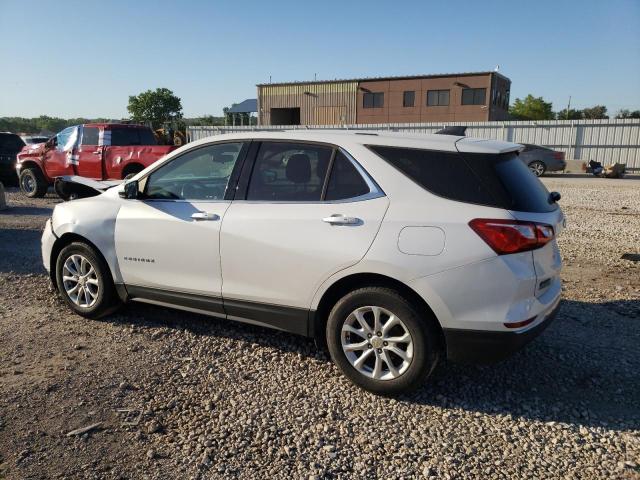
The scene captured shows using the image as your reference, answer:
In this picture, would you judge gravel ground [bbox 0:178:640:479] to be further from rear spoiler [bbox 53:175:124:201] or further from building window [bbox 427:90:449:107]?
building window [bbox 427:90:449:107]

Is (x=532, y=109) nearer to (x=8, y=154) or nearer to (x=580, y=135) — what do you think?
(x=580, y=135)

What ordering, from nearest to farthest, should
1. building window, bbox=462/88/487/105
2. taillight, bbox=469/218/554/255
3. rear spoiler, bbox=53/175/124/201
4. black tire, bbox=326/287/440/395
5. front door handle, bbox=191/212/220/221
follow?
1. taillight, bbox=469/218/554/255
2. black tire, bbox=326/287/440/395
3. front door handle, bbox=191/212/220/221
4. rear spoiler, bbox=53/175/124/201
5. building window, bbox=462/88/487/105

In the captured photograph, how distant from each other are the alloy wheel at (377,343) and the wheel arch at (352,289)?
164 mm

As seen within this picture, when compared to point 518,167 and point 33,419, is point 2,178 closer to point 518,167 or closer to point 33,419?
point 33,419

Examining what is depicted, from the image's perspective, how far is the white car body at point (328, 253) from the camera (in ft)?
10.3

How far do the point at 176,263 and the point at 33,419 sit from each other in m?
1.51

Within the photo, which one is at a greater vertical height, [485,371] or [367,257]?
[367,257]

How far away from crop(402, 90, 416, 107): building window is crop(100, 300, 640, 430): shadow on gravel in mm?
49127

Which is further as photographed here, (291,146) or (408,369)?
(291,146)

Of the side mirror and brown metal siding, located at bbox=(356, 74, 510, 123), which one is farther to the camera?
brown metal siding, located at bbox=(356, 74, 510, 123)

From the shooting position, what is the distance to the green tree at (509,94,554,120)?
Result: 6694 cm

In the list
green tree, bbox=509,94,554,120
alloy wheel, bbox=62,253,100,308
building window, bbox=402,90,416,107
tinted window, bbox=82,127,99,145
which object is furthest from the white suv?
green tree, bbox=509,94,554,120

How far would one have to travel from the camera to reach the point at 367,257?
3.33 metres

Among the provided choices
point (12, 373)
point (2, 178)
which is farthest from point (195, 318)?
point (2, 178)
